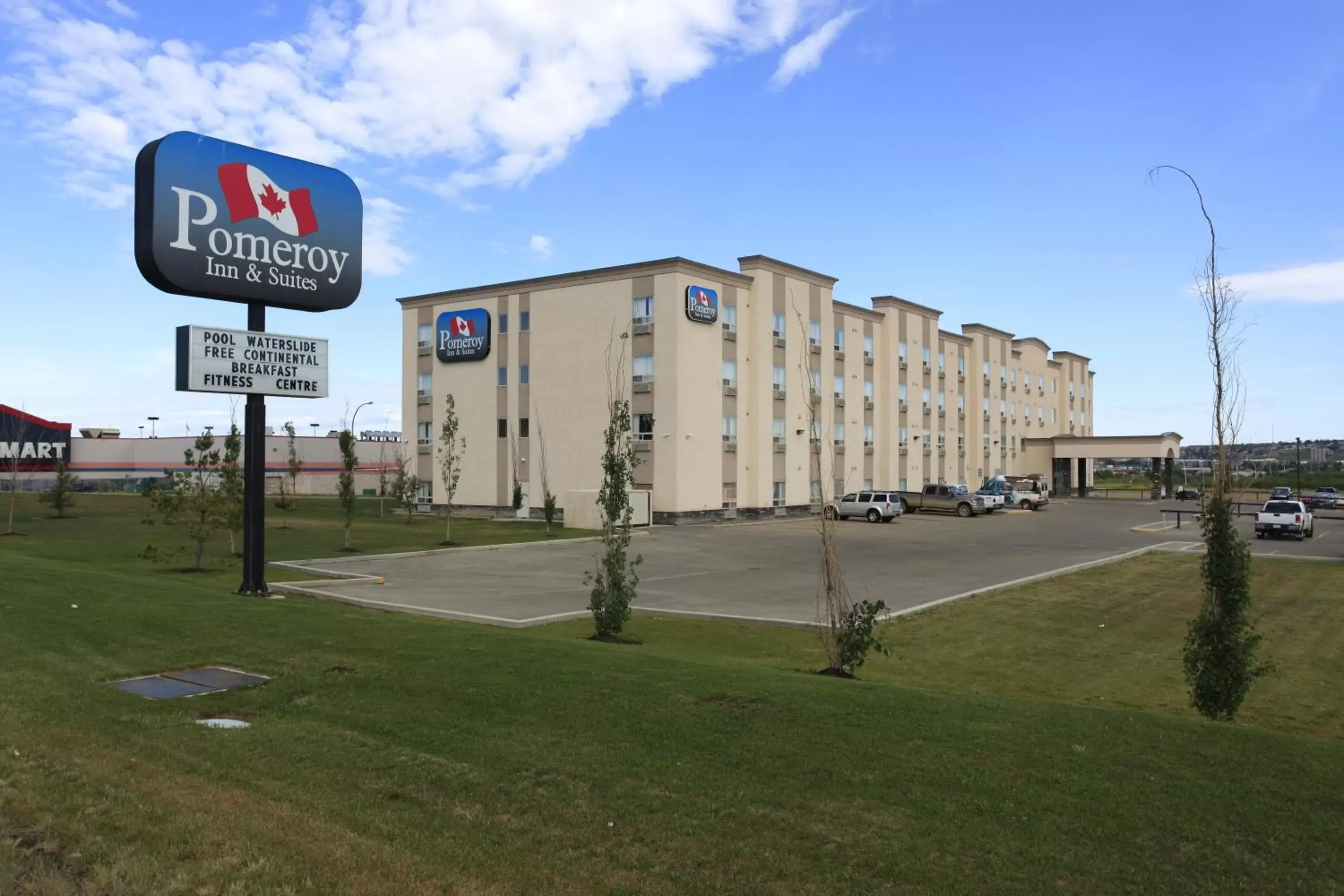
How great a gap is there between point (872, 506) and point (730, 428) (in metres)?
9.91

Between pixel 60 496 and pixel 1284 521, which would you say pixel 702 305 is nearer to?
pixel 1284 521

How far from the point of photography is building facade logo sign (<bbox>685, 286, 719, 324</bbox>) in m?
51.4

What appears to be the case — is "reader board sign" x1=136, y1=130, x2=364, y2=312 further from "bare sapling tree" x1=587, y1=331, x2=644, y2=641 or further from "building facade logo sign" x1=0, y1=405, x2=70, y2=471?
"building facade logo sign" x1=0, y1=405, x2=70, y2=471

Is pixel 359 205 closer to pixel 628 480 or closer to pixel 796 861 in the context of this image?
pixel 628 480

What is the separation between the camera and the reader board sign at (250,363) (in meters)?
18.4

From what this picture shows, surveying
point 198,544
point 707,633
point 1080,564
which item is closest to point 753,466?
point 1080,564

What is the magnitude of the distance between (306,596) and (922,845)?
18.5 m

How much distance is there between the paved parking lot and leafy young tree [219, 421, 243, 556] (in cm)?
299

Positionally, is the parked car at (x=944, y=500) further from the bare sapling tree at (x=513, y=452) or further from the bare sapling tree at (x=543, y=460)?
the bare sapling tree at (x=513, y=452)

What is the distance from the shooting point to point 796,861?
5277 millimetres

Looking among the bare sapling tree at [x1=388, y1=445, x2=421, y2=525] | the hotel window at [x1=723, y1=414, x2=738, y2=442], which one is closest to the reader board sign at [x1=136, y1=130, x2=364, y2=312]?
the bare sapling tree at [x1=388, y1=445, x2=421, y2=525]

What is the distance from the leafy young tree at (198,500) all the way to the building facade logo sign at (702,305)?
28517 mm

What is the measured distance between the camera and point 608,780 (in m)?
6.61

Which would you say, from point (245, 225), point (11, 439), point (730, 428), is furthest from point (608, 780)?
point (11, 439)
